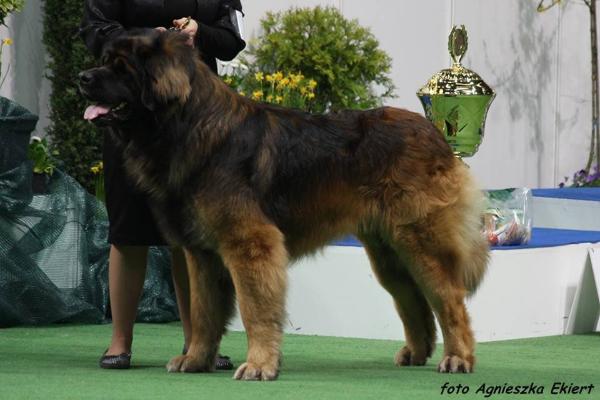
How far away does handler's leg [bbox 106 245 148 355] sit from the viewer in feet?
16.3

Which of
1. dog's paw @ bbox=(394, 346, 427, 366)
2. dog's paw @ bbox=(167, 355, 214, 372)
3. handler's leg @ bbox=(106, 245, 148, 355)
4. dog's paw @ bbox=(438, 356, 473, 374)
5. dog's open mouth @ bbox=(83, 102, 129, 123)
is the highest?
dog's open mouth @ bbox=(83, 102, 129, 123)

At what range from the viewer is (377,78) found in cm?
908

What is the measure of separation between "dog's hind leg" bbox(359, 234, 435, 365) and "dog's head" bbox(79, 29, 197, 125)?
1170 millimetres

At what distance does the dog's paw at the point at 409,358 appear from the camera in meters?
5.11

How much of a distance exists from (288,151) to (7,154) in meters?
2.40

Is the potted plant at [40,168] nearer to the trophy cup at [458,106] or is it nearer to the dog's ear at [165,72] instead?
the trophy cup at [458,106]

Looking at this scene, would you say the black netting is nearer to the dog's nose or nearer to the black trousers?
the black trousers

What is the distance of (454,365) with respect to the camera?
4.77m

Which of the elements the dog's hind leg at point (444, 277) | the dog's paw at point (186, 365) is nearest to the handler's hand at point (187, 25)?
the dog's hind leg at point (444, 277)

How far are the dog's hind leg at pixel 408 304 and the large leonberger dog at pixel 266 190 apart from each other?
0.02 metres

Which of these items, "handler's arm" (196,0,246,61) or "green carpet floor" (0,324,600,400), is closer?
"green carpet floor" (0,324,600,400)

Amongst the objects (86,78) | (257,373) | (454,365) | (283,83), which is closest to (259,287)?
(257,373)

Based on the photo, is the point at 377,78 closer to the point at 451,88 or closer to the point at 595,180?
the point at 451,88

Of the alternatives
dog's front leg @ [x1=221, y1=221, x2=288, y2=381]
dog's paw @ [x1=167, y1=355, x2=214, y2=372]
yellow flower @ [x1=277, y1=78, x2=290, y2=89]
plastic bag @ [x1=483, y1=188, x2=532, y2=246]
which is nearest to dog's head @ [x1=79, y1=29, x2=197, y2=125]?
dog's front leg @ [x1=221, y1=221, x2=288, y2=381]
